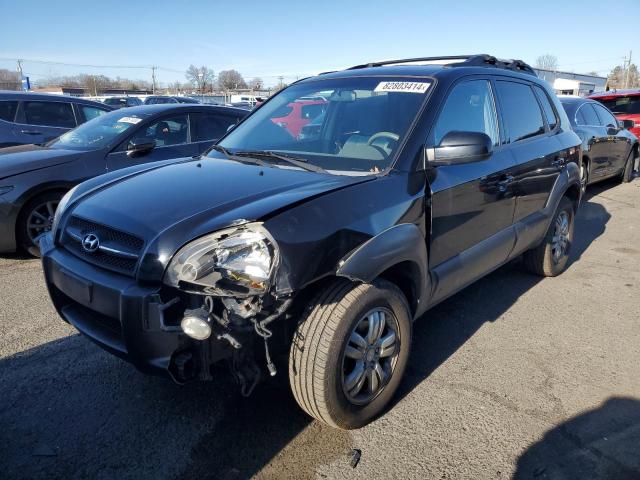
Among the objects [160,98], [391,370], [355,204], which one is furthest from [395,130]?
[160,98]

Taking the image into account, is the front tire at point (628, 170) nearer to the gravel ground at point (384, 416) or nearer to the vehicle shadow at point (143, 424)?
the gravel ground at point (384, 416)

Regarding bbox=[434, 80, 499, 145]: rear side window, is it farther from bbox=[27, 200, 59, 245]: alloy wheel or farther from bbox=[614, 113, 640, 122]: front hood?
bbox=[614, 113, 640, 122]: front hood

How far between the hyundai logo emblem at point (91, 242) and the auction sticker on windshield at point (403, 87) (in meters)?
1.92

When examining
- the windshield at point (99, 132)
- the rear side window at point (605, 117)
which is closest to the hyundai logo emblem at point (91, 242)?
the windshield at point (99, 132)

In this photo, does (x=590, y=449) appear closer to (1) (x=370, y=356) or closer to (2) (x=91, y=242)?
(1) (x=370, y=356)

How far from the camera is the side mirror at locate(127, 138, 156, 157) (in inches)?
210

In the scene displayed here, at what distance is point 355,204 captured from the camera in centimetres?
237

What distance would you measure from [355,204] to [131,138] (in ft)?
13.3

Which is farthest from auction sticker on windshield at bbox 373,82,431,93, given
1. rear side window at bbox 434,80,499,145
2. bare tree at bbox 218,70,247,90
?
bare tree at bbox 218,70,247,90

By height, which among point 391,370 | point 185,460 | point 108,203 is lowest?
point 185,460

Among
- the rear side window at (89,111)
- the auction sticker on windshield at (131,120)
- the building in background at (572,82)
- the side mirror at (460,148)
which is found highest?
the building in background at (572,82)

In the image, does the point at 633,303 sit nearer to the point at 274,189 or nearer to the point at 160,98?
the point at 274,189

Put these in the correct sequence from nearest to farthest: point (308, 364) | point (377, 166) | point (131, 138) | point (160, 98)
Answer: point (308, 364), point (377, 166), point (131, 138), point (160, 98)

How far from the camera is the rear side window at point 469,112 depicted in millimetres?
3009
